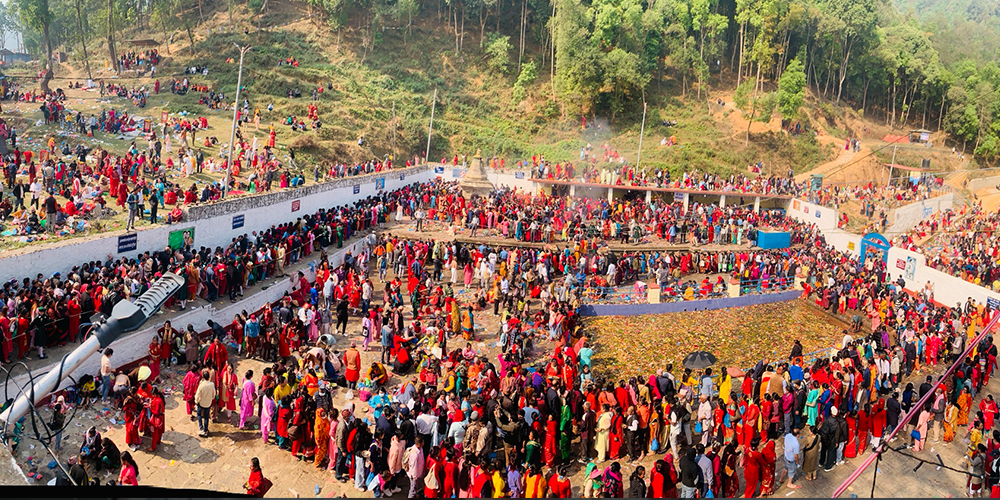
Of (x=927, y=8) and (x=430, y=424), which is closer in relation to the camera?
(x=430, y=424)

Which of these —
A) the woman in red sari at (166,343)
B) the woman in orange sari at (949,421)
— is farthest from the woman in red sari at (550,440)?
the woman in orange sari at (949,421)

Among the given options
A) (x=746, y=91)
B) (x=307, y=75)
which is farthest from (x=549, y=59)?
(x=307, y=75)

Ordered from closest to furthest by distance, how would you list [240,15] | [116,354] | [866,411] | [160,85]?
[866,411]
[116,354]
[160,85]
[240,15]

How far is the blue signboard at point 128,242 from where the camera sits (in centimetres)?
1736

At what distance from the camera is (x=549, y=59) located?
6072 cm

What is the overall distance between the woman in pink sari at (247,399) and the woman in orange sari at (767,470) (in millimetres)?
8476

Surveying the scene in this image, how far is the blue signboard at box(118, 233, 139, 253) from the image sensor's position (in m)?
17.4

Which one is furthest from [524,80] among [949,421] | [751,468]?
[751,468]

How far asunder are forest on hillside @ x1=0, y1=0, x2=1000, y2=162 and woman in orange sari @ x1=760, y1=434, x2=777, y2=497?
44291mm

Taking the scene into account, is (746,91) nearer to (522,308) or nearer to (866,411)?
(522,308)

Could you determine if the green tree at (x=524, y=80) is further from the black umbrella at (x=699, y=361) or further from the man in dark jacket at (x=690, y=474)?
the man in dark jacket at (x=690, y=474)

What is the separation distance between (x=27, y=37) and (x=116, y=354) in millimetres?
77312

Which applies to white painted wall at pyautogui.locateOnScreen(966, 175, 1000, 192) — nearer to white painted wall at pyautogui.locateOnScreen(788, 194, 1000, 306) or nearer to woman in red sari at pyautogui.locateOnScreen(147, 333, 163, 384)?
white painted wall at pyautogui.locateOnScreen(788, 194, 1000, 306)

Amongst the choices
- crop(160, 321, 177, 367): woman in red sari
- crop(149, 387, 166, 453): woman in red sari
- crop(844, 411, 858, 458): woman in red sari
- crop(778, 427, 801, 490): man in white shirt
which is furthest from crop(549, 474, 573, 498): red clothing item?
crop(160, 321, 177, 367): woman in red sari
